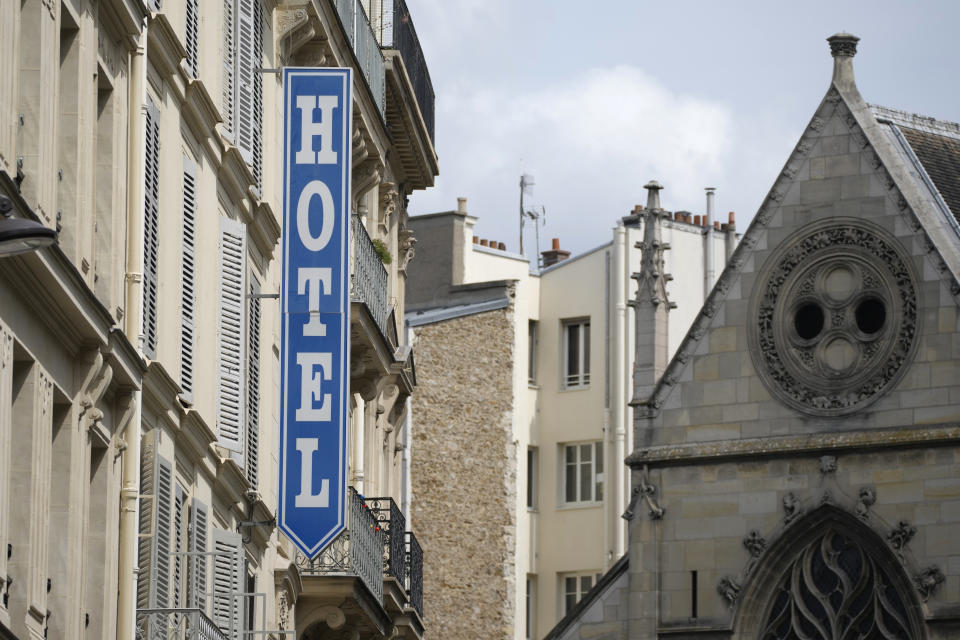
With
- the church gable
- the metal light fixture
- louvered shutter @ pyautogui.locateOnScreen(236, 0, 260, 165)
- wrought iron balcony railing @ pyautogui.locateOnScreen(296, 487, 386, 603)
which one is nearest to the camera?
the metal light fixture

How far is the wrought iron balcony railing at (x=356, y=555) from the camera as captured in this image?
2691 centimetres

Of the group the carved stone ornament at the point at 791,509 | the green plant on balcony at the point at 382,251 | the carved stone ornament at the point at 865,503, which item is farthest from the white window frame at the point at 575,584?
the green plant on balcony at the point at 382,251

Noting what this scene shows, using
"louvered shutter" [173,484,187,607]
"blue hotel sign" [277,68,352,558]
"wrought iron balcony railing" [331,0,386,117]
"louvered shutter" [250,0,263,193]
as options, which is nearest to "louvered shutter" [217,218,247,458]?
"blue hotel sign" [277,68,352,558]

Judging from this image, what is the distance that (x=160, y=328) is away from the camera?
19.1 metres

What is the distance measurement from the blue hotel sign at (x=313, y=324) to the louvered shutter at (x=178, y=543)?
3.17m

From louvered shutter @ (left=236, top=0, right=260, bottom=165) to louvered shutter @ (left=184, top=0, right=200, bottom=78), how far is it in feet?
4.33

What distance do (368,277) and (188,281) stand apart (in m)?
9.78

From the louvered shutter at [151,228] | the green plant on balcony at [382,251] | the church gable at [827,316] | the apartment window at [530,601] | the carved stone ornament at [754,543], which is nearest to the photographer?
the louvered shutter at [151,228]

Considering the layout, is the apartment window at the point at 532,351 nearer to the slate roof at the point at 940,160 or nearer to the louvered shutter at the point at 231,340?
the slate roof at the point at 940,160

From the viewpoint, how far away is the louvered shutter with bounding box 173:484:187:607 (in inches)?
766

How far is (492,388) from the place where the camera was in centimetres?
5228

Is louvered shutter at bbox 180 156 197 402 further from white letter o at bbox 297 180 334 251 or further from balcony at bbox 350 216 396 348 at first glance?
balcony at bbox 350 216 396 348

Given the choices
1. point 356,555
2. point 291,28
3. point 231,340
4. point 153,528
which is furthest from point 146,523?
point 356,555

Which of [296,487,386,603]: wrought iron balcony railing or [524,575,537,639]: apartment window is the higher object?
[296,487,386,603]: wrought iron balcony railing
